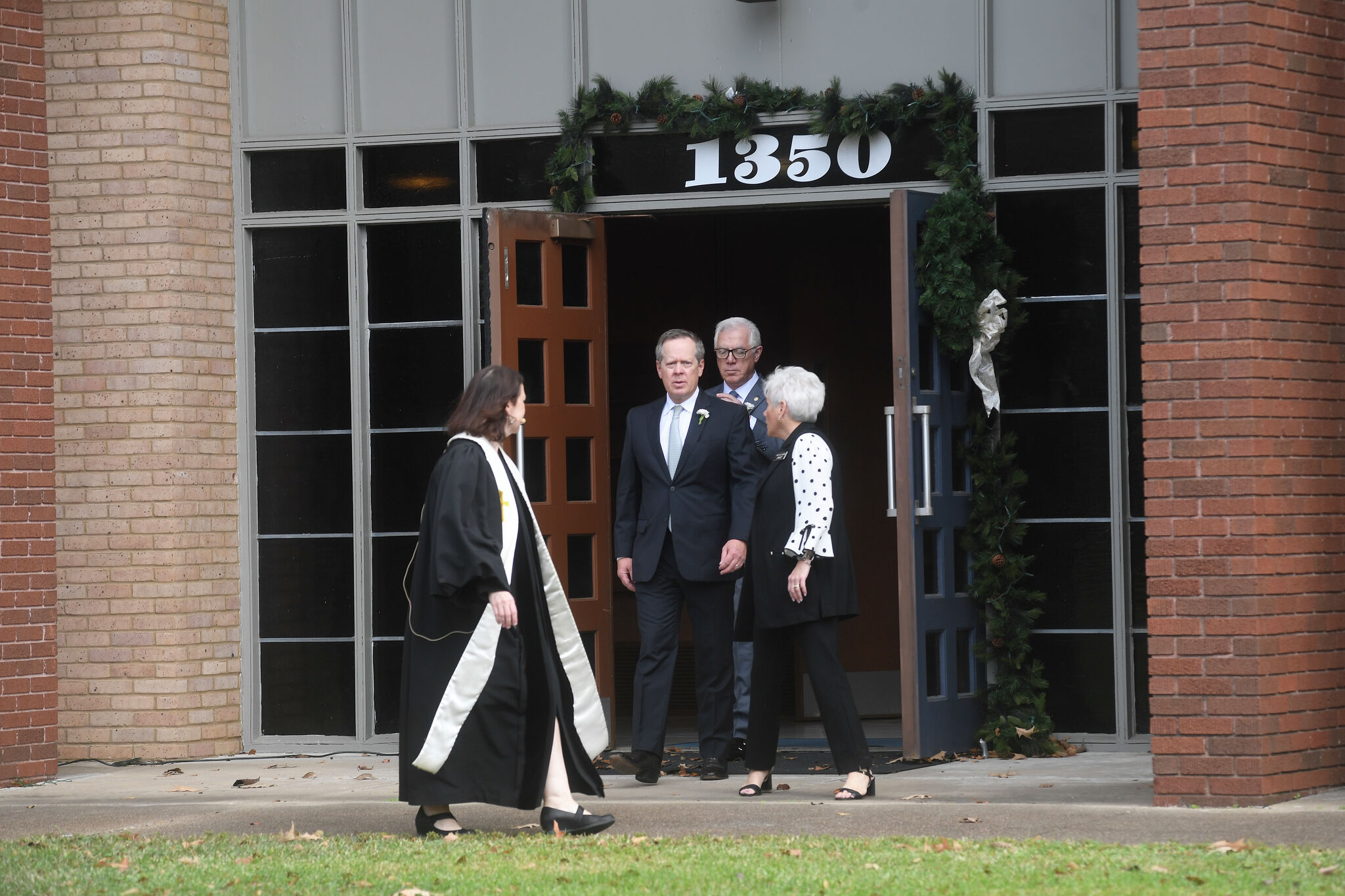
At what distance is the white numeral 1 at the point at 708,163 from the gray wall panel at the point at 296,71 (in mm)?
2073

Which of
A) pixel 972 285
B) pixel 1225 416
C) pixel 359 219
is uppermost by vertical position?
pixel 359 219

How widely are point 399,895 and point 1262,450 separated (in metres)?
3.80

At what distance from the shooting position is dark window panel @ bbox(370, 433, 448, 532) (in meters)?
10.2

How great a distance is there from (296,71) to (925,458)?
14.0ft

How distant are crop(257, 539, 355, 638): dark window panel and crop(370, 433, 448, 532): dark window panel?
268 millimetres

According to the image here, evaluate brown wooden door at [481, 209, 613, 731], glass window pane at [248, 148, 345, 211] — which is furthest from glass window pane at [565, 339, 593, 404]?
glass window pane at [248, 148, 345, 211]

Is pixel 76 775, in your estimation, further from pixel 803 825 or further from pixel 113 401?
pixel 803 825

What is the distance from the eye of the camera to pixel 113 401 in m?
9.98

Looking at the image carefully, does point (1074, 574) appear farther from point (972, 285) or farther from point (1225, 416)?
point (1225, 416)

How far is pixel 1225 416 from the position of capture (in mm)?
7129

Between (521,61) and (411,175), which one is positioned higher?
(521,61)

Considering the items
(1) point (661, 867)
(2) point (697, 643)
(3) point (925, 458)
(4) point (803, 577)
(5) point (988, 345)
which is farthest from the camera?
(5) point (988, 345)

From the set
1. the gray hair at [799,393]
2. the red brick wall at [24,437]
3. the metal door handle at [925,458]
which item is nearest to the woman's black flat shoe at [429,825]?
the gray hair at [799,393]

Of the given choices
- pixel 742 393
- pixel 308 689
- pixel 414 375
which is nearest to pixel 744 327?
pixel 742 393
